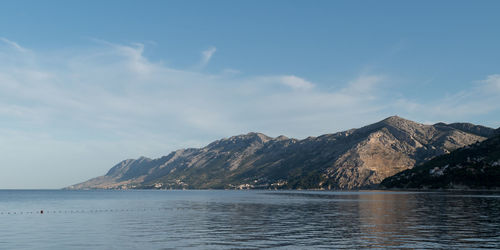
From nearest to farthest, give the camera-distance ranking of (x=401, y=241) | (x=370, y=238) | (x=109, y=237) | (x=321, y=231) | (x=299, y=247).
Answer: (x=299, y=247) < (x=401, y=241) < (x=370, y=238) < (x=109, y=237) < (x=321, y=231)

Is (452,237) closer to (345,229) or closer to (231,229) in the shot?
(345,229)

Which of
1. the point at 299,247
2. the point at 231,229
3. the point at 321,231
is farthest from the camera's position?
the point at 231,229

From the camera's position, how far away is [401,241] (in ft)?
193

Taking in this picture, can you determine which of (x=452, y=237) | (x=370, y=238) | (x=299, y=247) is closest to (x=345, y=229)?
(x=370, y=238)

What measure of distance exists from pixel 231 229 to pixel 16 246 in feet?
115

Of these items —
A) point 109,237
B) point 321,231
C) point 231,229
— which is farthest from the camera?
point 231,229

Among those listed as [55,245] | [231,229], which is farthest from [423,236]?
[55,245]

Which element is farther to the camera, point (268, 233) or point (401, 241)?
point (268, 233)

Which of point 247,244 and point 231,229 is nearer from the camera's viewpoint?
point 247,244

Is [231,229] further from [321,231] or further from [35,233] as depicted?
[35,233]

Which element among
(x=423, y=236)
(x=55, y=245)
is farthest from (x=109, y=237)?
(x=423, y=236)

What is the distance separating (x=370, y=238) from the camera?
62.7 m

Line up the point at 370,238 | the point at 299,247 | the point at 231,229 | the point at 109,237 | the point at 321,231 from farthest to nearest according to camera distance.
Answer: the point at 231,229 < the point at 321,231 < the point at 109,237 < the point at 370,238 < the point at 299,247

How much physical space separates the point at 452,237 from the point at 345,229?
61.2 ft
